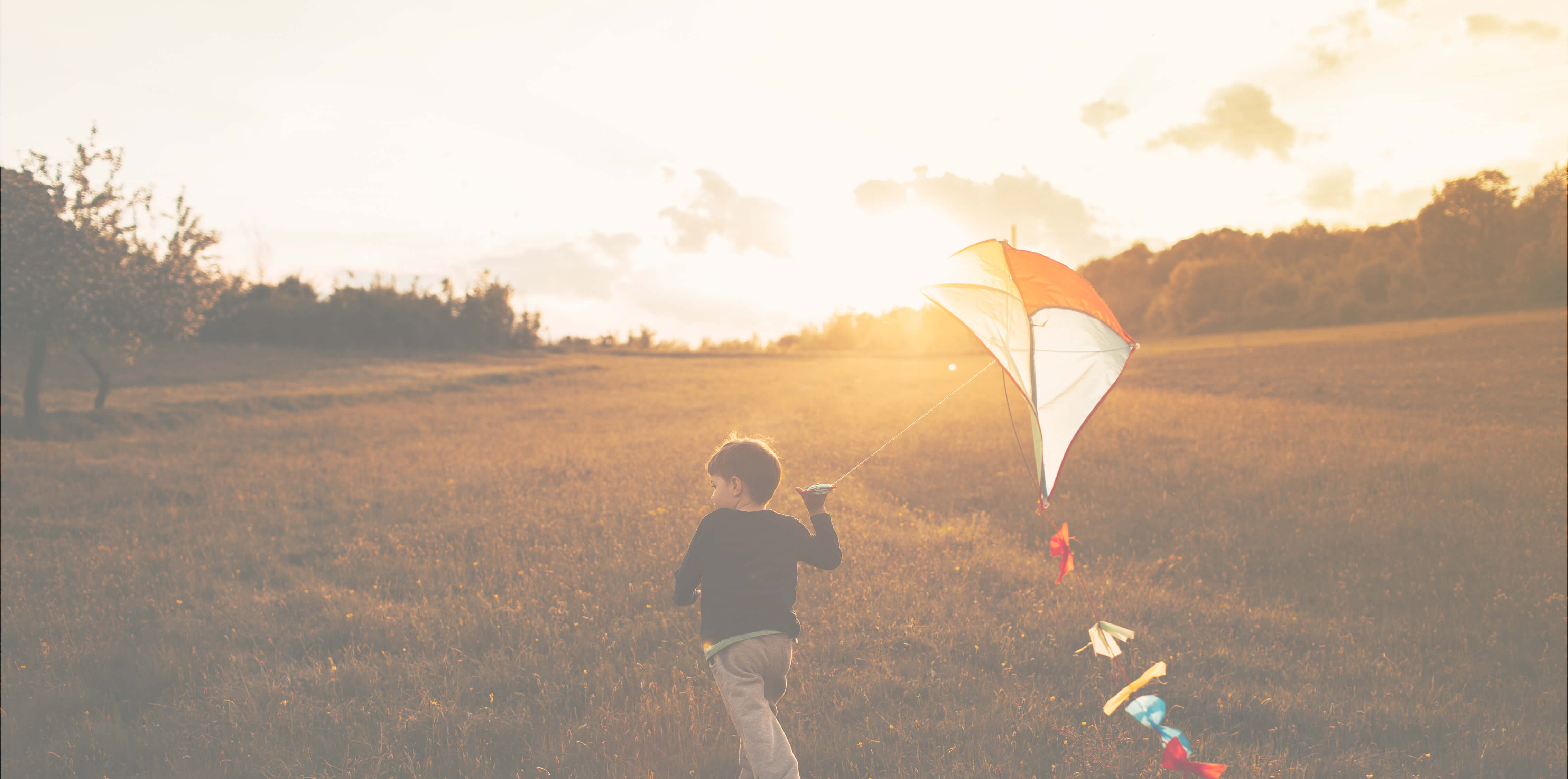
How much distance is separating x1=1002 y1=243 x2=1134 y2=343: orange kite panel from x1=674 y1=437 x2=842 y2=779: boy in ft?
6.15

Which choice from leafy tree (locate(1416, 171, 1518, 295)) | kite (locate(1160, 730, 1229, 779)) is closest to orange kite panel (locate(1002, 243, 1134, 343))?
kite (locate(1160, 730, 1229, 779))

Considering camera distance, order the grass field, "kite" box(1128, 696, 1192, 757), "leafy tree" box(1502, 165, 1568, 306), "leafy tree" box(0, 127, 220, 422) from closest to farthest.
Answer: "kite" box(1128, 696, 1192, 757) < the grass field < "leafy tree" box(0, 127, 220, 422) < "leafy tree" box(1502, 165, 1568, 306)

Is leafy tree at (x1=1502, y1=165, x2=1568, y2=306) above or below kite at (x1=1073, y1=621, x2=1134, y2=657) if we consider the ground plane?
above

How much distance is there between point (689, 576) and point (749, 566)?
0.36 metres

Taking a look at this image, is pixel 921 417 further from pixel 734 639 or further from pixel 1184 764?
pixel 734 639

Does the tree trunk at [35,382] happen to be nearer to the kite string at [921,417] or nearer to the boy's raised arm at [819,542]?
the kite string at [921,417]

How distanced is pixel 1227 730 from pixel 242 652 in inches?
340

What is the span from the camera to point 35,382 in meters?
18.9

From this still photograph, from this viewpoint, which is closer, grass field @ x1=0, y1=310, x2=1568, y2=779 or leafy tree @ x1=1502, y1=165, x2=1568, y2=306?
grass field @ x1=0, y1=310, x2=1568, y2=779

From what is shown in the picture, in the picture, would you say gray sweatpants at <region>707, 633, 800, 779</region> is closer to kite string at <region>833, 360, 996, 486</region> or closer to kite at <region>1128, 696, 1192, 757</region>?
kite string at <region>833, 360, 996, 486</region>

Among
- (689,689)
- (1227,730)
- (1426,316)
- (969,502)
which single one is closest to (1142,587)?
(1227,730)

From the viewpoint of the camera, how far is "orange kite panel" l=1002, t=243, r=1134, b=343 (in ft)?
13.9

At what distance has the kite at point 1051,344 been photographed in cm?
415

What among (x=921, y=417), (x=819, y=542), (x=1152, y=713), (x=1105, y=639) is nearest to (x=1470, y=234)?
(x=921, y=417)
